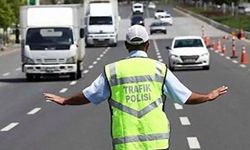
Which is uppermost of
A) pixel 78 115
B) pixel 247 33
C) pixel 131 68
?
pixel 131 68

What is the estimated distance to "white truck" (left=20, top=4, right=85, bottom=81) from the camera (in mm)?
30734

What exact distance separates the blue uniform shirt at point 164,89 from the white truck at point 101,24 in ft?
179

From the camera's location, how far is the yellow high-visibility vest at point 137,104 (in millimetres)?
6188

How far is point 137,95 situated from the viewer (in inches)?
246

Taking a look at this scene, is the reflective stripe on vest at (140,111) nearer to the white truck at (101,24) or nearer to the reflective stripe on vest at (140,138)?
the reflective stripe on vest at (140,138)

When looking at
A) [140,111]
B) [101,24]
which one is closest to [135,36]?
[140,111]

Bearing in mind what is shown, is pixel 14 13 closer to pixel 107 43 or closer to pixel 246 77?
pixel 107 43

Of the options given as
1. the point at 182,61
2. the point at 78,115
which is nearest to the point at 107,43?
the point at 182,61

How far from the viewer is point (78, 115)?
1917 cm

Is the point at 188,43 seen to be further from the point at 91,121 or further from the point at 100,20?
the point at 100,20

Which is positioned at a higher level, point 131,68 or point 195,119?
point 131,68

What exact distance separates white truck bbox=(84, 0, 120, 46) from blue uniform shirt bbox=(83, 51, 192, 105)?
54587 mm

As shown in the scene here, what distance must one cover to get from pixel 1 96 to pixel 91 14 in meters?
37.6

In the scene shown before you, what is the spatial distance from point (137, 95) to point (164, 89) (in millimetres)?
257
